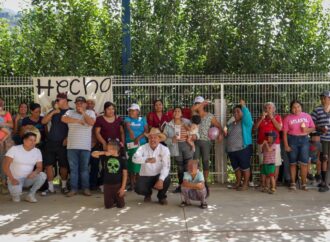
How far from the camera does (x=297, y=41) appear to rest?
11.0 metres

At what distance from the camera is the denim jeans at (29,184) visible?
27.8 feet

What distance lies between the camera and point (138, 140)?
9.20 m

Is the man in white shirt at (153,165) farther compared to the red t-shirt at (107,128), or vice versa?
the red t-shirt at (107,128)

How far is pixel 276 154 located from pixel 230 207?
5.57 feet

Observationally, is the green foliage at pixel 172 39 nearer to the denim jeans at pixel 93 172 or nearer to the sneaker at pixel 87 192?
the denim jeans at pixel 93 172

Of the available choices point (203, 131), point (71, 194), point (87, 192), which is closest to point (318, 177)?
point (203, 131)

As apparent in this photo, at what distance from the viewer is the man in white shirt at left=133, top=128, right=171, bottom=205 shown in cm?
823

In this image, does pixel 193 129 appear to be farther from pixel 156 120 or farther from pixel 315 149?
pixel 315 149

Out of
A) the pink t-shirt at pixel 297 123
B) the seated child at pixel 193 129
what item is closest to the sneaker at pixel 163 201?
the seated child at pixel 193 129

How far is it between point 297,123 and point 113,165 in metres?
3.57

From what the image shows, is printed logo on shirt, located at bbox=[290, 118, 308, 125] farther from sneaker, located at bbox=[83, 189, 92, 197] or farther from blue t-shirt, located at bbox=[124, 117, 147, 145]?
sneaker, located at bbox=[83, 189, 92, 197]

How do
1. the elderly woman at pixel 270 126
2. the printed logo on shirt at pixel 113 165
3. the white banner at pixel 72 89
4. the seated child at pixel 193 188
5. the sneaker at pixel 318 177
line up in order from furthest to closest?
1. the white banner at pixel 72 89
2. the sneaker at pixel 318 177
3. the elderly woman at pixel 270 126
4. the printed logo on shirt at pixel 113 165
5. the seated child at pixel 193 188

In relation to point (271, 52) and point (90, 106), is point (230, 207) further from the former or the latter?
point (271, 52)

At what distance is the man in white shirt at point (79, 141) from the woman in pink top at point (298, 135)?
11.9ft
